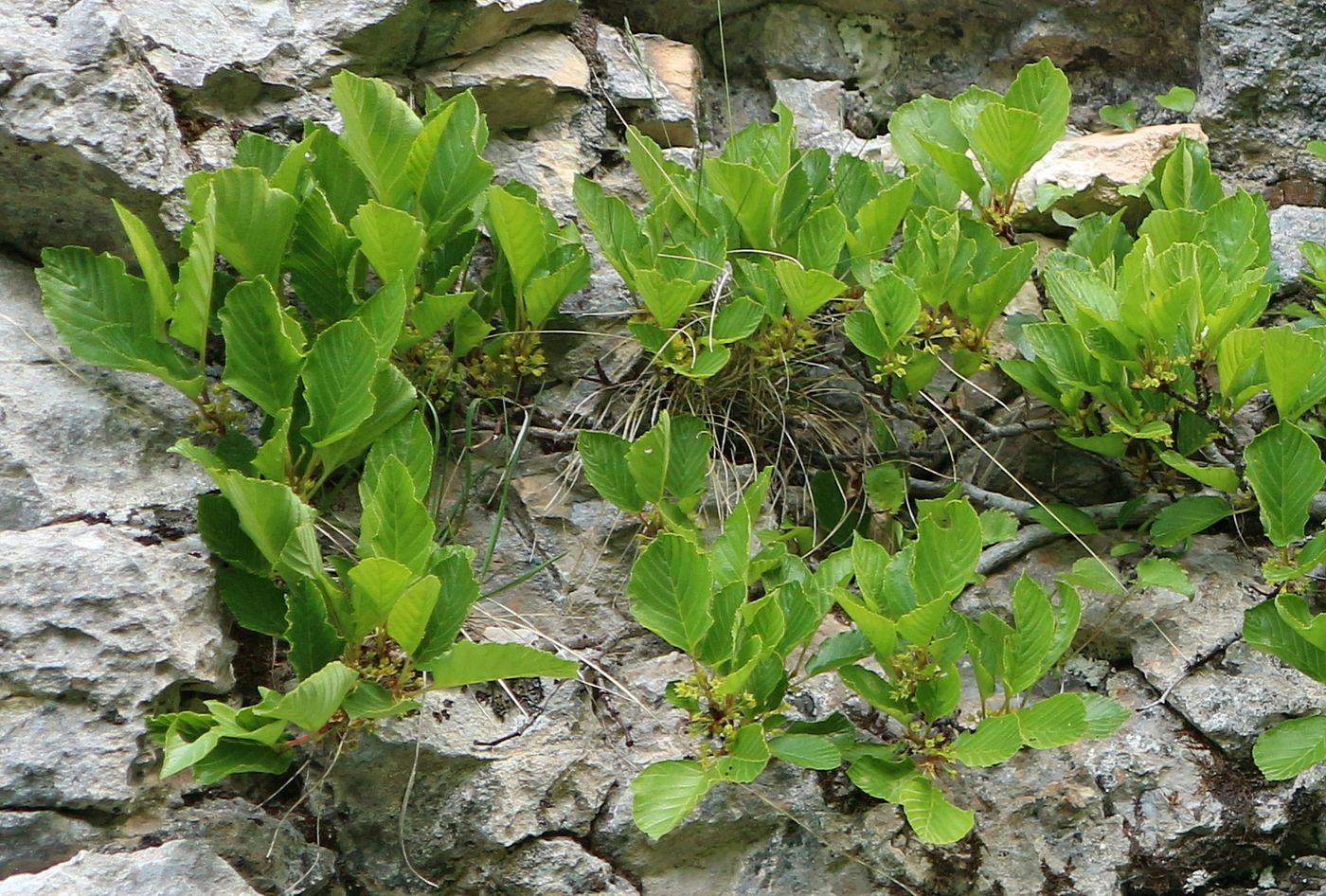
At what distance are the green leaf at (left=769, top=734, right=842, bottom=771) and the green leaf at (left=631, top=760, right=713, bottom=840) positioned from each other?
0.10 m

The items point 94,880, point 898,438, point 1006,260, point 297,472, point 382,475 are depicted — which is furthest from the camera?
point 898,438

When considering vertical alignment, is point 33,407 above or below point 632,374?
above

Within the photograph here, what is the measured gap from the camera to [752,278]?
6.35 ft

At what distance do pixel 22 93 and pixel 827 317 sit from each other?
4.01 ft

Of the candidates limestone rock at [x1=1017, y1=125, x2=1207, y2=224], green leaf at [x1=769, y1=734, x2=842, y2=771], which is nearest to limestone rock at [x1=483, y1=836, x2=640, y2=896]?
green leaf at [x1=769, y1=734, x2=842, y2=771]

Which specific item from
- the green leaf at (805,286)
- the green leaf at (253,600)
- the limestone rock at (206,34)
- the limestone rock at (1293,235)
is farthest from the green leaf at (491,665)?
the limestone rock at (1293,235)

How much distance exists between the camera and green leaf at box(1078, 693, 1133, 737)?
5.18 feet

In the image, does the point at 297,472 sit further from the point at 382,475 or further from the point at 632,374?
the point at 632,374

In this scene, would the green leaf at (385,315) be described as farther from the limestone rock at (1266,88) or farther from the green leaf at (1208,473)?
the limestone rock at (1266,88)

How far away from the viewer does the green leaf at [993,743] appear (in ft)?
4.95

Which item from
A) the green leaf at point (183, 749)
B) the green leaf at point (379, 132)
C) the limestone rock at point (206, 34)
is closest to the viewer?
the green leaf at point (183, 749)

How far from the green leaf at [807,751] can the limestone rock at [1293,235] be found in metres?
1.26

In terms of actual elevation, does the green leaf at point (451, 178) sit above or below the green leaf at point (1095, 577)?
above

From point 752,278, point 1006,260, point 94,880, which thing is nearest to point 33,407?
point 94,880
